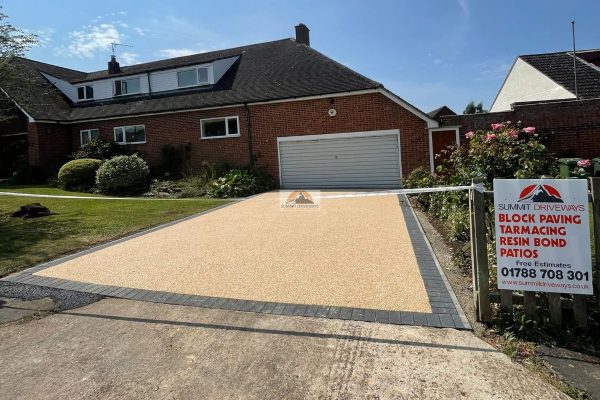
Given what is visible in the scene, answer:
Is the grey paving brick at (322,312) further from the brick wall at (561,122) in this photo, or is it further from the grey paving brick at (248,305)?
the brick wall at (561,122)

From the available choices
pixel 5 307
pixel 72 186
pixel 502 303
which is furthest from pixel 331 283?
pixel 72 186

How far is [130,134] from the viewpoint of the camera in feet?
68.5

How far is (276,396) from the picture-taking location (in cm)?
284

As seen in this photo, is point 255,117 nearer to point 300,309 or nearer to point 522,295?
point 300,309

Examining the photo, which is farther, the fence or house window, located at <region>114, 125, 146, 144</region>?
house window, located at <region>114, 125, 146, 144</region>

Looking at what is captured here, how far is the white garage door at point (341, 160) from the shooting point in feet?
52.5

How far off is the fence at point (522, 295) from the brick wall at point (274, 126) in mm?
11944

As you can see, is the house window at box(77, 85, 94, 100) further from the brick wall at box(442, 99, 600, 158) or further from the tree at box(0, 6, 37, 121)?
the brick wall at box(442, 99, 600, 158)

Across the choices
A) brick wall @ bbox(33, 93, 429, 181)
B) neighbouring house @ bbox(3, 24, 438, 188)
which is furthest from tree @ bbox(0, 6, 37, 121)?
brick wall @ bbox(33, 93, 429, 181)

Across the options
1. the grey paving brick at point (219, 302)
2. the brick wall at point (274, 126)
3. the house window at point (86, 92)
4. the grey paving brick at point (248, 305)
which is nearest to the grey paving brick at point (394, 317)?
the grey paving brick at point (248, 305)

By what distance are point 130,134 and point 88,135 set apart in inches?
119

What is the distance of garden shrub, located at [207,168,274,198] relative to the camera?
15188 millimetres

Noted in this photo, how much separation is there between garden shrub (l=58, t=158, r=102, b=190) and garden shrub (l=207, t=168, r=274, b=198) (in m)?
6.14

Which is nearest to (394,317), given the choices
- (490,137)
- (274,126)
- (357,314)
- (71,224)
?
(357,314)
